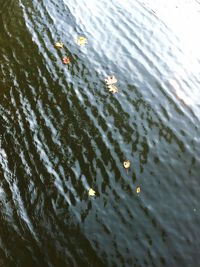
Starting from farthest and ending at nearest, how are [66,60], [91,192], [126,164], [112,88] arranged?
1. [66,60]
2. [112,88]
3. [126,164]
4. [91,192]

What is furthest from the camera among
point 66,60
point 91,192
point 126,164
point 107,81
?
point 66,60

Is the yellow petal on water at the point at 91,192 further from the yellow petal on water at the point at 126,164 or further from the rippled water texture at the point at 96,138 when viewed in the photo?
the yellow petal on water at the point at 126,164

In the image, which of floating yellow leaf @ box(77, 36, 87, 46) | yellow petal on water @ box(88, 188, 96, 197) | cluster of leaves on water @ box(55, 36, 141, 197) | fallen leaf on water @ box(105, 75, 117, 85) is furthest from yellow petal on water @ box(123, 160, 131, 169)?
floating yellow leaf @ box(77, 36, 87, 46)

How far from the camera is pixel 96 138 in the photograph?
9859 millimetres

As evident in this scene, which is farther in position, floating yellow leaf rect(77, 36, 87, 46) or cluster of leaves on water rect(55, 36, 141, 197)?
floating yellow leaf rect(77, 36, 87, 46)

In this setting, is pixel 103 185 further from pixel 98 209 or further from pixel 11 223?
pixel 11 223

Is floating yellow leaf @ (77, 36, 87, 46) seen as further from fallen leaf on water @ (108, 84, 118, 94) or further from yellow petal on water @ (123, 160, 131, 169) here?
yellow petal on water @ (123, 160, 131, 169)

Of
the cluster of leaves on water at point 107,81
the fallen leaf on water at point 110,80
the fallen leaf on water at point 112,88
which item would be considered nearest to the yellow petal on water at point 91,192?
the cluster of leaves on water at point 107,81

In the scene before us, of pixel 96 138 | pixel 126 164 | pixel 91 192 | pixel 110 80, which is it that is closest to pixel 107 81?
pixel 110 80

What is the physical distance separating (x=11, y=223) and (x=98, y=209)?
1976 millimetres

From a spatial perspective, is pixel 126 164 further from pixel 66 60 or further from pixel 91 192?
pixel 66 60

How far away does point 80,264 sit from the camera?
24.1ft

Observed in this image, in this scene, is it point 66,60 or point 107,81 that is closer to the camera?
point 107,81

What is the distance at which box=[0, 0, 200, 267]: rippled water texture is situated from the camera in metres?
7.75
